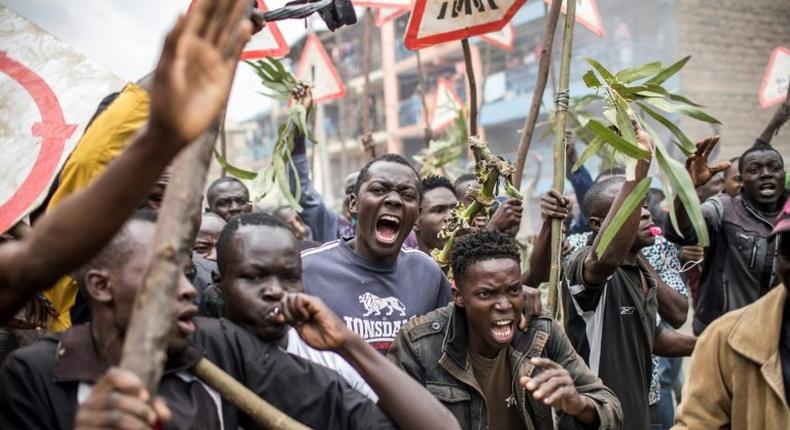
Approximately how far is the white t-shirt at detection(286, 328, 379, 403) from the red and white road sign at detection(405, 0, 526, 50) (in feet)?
7.16

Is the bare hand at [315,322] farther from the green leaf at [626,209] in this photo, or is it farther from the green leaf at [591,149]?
the green leaf at [591,149]

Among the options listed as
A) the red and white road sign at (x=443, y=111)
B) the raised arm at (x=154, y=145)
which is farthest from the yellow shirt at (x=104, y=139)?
the red and white road sign at (x=443, y=111)

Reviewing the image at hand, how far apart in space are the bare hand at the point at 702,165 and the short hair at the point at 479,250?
121cm

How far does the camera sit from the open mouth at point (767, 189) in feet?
16.6

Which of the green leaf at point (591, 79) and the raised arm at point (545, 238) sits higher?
the green leaf at point (591, 79)

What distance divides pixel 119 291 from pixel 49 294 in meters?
0.75

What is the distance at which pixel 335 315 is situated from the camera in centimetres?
209

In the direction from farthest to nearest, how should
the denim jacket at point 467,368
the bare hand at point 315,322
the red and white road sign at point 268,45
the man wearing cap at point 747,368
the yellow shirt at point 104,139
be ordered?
the red and white road sign at point 268,45 → the denim jacket at point 467,368 → the yellow shirt at point 104,139 → the man wearing cap at point 747,368 → the bare hand at point 315,322

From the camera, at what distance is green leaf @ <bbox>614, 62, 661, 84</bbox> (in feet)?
9.98

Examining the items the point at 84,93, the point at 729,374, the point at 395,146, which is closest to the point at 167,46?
the point at 84,93

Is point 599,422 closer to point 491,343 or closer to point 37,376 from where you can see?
point 491,343

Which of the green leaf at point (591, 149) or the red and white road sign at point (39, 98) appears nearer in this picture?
the red and white road sign at point (39, 98)

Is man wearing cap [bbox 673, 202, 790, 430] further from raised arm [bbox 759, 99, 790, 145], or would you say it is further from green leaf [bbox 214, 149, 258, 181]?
raised arm [bbox 759, 99, 790, 145]

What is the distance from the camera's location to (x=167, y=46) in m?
1.28
